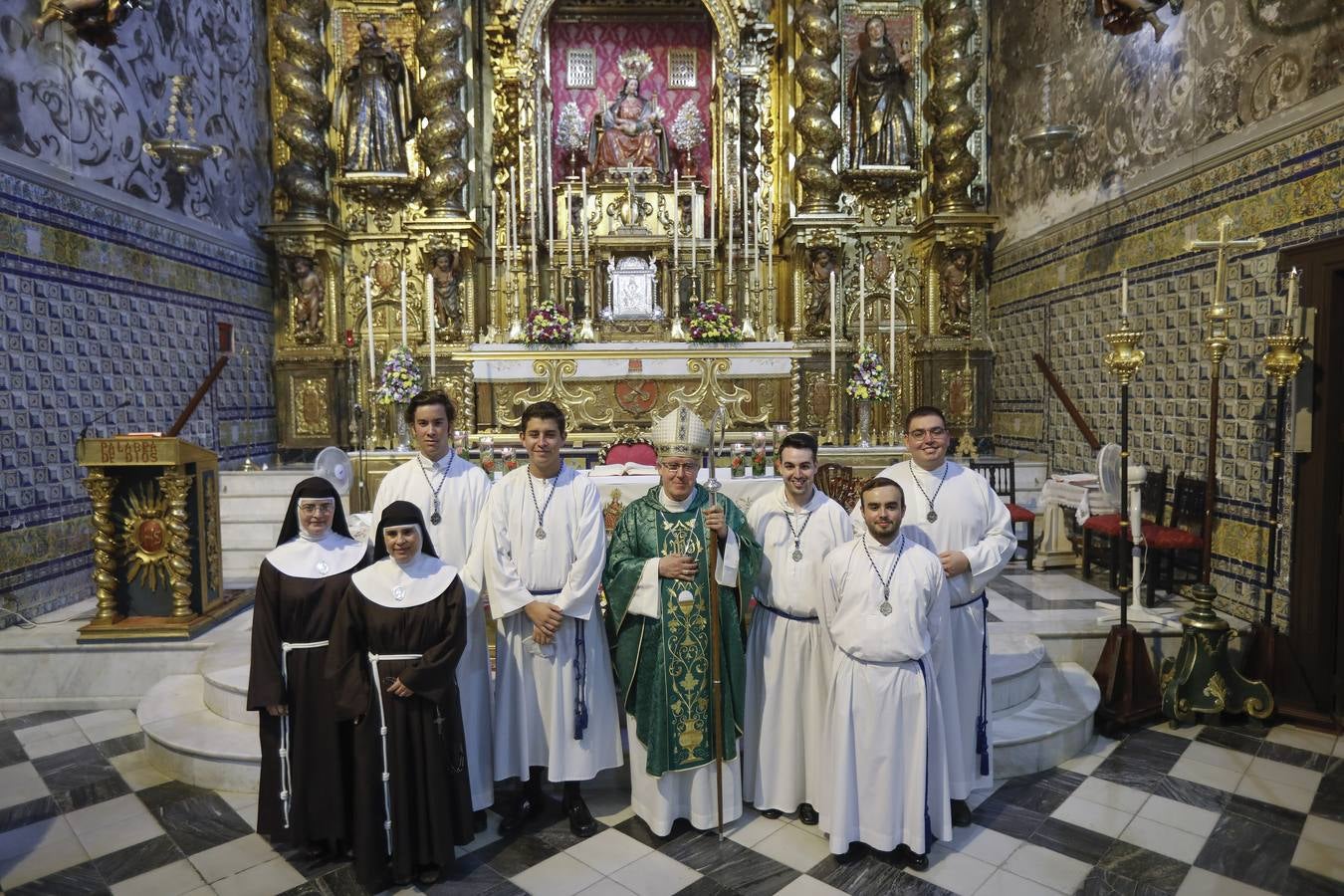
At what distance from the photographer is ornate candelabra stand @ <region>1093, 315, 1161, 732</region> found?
190 inches

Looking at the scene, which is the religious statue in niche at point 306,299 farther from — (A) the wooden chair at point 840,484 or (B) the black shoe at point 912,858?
(B) the black shoe at point 912,858

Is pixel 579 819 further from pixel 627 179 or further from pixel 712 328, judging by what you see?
pixel 627 179

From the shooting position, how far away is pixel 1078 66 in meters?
8.84

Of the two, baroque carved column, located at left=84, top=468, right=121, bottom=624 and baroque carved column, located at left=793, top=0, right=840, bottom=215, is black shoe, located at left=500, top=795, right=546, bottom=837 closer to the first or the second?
baroque carved column, located at left=84, top=468, right=121, bottom=624

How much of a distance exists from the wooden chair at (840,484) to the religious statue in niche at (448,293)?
662 centimetres

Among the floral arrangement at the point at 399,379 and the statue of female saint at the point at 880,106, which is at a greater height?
the statue of female saint at the point at 880,106

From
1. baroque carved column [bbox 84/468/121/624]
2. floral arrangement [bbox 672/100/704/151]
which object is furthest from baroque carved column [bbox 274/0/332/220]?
baroque carved column [bbox 84/468/121/624]

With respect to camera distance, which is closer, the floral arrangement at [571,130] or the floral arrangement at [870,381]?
the floral arrangement at [870,381]

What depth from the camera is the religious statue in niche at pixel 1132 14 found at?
7.06 metres

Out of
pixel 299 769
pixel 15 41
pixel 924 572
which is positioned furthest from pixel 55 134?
pixel 924 572

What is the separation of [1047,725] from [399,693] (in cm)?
367

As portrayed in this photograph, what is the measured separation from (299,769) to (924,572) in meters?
2.86

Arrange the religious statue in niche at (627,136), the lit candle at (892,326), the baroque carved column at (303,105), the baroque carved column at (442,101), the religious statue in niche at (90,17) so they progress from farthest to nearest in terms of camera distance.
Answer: the religious statue in niche at (627,136), the baroque carved column at (303,105), the baroque carved column at (442,101), the lit candle at (892,326), the religious statue in niche at (90,17)

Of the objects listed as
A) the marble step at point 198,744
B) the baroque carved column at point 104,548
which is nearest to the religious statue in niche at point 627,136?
the baroque carved column at point 104,548
